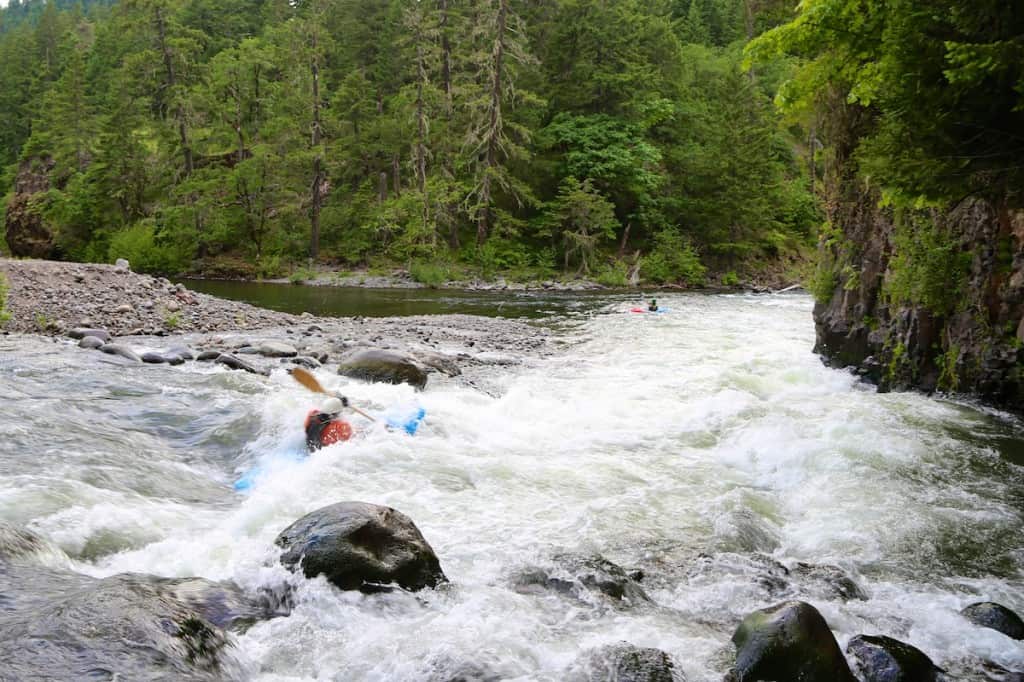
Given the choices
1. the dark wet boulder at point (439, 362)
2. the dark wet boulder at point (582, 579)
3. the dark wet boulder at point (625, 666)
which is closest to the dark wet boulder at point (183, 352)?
the dark wet boulder at point (439, 362)

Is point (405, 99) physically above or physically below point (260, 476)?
above

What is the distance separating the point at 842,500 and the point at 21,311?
14.4 metres

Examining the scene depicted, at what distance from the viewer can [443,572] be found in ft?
14.3

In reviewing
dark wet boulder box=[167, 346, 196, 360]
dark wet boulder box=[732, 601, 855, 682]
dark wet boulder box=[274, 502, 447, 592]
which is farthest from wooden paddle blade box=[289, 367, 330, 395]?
dark wet boulder box=[732, 601, 855, 682]

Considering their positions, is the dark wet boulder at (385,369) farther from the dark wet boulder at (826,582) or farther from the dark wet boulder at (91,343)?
A: the dark wet boulder at (826,582)

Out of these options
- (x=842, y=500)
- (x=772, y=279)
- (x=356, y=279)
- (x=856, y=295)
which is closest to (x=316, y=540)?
(x=842, y=500)

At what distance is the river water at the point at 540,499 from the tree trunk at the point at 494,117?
22579 mm

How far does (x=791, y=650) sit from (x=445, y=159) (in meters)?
32.6

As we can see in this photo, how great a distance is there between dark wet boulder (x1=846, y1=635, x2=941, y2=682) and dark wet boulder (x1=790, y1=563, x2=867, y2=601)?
709 mm

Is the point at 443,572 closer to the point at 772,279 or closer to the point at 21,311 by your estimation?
the point at 21,311

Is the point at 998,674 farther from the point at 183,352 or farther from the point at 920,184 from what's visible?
the point at 183,352

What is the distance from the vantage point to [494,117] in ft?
102

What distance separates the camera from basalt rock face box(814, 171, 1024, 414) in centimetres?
796

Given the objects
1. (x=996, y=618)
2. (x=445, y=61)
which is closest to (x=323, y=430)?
(x=996, y=618)
